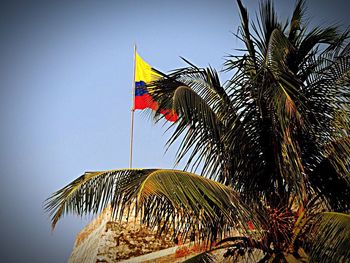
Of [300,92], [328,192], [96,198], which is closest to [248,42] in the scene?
[300,92]

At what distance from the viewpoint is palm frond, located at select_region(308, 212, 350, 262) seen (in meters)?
5.02

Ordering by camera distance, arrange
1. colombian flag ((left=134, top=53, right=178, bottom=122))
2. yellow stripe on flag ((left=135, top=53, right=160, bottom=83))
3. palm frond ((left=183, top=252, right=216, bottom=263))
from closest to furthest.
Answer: palm frond ((left=183, top=252, right=216, bottom=263))
colombian flag ((left=134, top=53, right=178, bottom=122))
yellow stripe on flag ((left=135, top=53, right=160, bottom=83))

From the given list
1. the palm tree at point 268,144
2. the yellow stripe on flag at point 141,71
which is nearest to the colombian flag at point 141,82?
the yellow stripe on flag at point 141,71

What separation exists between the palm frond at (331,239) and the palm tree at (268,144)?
26 millimetres

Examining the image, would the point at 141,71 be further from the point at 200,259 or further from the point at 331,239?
the point at 331,239

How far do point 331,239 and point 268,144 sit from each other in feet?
5.63

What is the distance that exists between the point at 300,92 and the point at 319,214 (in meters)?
1.53

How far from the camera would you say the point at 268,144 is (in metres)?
6.56

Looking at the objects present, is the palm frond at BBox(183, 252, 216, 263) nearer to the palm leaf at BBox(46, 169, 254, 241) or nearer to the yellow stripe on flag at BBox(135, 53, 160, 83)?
the palm leaf at BBox(46, 169, 254, 241)

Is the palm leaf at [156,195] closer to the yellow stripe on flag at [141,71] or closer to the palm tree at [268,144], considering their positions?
the palm tree at [268,144]

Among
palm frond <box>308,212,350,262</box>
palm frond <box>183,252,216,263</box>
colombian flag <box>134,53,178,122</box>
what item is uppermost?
colombian flag <box>134,53,178,122</box>

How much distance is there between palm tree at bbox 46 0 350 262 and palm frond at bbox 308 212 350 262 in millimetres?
26

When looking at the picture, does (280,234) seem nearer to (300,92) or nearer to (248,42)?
(300,92)

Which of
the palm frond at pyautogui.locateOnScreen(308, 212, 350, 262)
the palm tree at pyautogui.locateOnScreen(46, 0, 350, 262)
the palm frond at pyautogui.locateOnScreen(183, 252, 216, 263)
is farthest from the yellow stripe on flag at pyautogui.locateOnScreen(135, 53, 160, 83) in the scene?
the palm frond at pyautogui.locateOnScreen(308, 212, 350, 262)
